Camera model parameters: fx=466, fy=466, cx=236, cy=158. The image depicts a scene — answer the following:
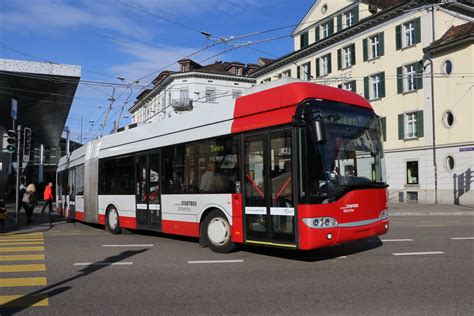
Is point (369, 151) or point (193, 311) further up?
point (369, 151)

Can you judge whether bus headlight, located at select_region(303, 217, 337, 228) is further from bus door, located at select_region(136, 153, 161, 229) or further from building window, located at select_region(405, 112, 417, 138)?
building window, located at select_region(405, 112, 417, 138)

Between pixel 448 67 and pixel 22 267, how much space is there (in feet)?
101

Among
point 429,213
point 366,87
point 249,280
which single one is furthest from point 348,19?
point 249,280

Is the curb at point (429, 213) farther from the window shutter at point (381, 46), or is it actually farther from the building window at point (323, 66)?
the building window at point (323, 66)

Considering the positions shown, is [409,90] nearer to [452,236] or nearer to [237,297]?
[452,236]

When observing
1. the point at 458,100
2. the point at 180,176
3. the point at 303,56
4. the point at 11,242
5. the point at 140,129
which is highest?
the point at 303,56

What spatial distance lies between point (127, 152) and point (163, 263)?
562 cm

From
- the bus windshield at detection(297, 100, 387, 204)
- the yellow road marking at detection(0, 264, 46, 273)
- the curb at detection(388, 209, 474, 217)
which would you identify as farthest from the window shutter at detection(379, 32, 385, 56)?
the yellow road marking at detection(0, 264, 46, 273)

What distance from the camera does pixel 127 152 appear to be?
533 inches

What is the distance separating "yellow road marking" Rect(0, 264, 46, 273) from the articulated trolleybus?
3.29m

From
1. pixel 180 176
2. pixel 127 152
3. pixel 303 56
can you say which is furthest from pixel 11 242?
pixel 303 56

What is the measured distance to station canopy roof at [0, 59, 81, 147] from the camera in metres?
20.4

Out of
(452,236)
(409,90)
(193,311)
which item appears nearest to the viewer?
(193,311)

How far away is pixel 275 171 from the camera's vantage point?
841 centimetres
